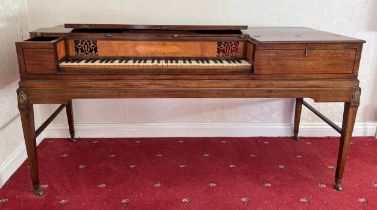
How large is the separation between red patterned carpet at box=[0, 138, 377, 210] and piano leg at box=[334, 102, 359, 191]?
0.09 meters

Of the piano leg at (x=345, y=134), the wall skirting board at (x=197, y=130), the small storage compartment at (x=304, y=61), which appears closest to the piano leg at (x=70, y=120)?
the wall skirting board at (x=197, y=130)

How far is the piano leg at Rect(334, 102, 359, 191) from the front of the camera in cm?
199

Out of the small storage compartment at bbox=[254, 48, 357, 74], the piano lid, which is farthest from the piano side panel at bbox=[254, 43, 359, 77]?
the piano lid

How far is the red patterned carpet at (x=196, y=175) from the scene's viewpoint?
6.64ft

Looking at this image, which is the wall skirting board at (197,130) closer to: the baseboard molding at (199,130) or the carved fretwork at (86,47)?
the baseboard molding at (199,130)

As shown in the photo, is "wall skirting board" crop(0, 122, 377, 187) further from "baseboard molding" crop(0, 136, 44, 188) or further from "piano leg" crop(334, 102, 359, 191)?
"piano leg" crop(334, 102, 359, 191)

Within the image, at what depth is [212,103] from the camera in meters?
2.85

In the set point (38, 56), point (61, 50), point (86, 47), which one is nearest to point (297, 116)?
point (86, 47)

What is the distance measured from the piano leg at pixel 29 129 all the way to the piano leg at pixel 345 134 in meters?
1.85

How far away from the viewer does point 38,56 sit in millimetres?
1769

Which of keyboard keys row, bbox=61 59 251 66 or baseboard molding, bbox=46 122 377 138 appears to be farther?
baseboard molding, bbox=46 122 377 138

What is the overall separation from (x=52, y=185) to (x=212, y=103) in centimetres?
139

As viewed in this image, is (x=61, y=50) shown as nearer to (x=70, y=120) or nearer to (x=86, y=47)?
(x=86, y=47)

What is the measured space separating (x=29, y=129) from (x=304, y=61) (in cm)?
162
